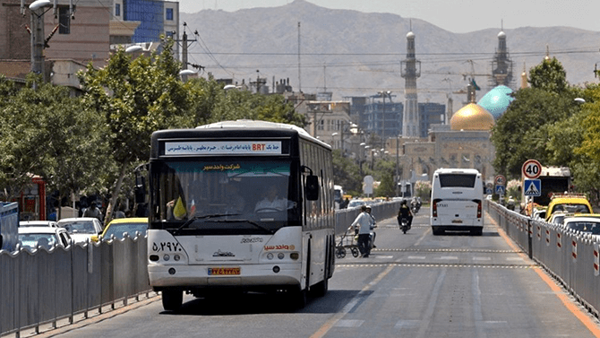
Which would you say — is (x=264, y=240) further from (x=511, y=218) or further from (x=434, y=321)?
(x=511, y=218)

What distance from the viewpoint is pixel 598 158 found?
5600 centimetres

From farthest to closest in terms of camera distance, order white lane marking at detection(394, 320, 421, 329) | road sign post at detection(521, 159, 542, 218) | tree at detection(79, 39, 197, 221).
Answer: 1. tree at detection(79, 39, 197, 221)
2. road sign post at detection(521, 159, 542, 218)
3. white lane marking at detection(394, 320, 421, 329)

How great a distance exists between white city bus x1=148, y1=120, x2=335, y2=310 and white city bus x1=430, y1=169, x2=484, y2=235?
41.0m

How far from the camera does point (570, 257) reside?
87.3 ft

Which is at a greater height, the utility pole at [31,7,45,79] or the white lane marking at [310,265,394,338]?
the utility pole at [31,7,45,79]

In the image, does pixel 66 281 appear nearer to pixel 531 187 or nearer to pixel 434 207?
pixel 531 187

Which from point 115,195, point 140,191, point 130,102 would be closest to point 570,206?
point 130,102

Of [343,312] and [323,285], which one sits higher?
[323,285]

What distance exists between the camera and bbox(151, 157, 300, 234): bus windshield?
Result: 21.3 metres

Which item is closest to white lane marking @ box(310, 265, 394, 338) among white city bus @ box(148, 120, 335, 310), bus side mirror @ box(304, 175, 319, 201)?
white city bus @ box(148, 120, 335, 310)

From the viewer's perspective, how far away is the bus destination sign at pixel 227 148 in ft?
71.2

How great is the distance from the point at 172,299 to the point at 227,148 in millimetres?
2629

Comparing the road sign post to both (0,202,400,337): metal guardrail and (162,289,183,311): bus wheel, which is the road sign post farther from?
(162,289,183,311): bus wheel

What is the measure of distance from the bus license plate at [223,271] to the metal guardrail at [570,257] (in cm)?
535
